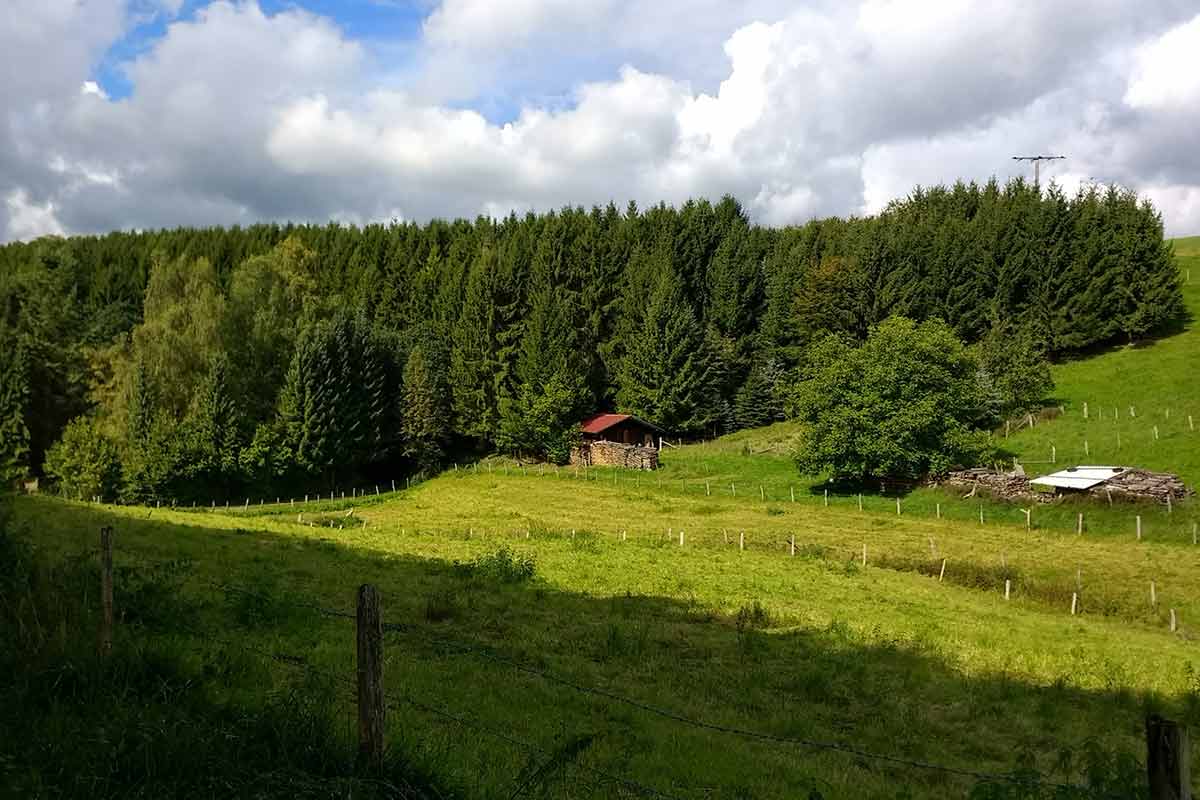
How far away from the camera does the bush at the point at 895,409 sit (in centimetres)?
4875

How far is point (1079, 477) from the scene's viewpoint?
43156mm

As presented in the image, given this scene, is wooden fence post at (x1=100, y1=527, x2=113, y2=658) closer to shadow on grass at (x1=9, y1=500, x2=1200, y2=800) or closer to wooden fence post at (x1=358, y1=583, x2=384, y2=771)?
shadow on grass at (x1=9, y1=500, x2=1200, y2=800)

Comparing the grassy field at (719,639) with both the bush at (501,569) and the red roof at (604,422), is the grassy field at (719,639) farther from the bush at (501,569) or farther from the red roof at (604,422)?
the red roof at (604,422)

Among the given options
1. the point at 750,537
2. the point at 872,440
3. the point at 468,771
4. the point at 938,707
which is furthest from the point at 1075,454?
the point at 468,771

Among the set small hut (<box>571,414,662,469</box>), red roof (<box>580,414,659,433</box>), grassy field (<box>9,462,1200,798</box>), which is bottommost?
grassy field (<box>9,462,1200,798</box>)

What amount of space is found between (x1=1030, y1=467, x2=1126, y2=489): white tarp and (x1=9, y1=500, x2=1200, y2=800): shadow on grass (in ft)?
86.0

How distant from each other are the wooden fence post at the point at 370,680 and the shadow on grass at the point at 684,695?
789mm

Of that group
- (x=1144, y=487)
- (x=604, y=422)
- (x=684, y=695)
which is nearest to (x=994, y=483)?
(x=1144, y=487)

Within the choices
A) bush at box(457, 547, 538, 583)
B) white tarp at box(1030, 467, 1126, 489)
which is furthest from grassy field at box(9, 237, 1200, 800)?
white tarp at box(1030, 467, 1126, 489)

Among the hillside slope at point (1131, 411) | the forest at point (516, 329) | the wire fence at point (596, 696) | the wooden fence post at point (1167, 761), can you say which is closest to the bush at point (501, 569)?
the wire fence at point (596, 696)

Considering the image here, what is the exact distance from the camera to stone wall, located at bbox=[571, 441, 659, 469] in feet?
216

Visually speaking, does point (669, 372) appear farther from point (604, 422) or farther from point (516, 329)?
point (516, 329)

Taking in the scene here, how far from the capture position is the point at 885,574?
3058 cm

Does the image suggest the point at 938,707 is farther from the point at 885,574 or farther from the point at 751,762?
the point at 885,574
